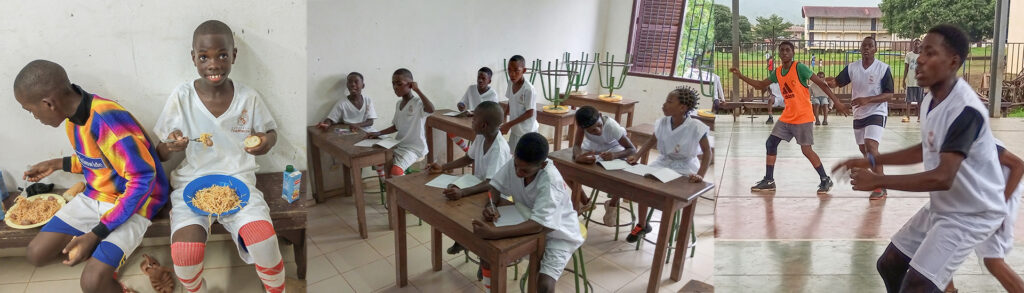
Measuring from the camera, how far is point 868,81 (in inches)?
93.9

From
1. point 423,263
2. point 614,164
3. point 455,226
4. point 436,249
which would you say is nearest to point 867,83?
point 614,164

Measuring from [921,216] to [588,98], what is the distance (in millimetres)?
4238

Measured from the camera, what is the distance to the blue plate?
2.10 meters

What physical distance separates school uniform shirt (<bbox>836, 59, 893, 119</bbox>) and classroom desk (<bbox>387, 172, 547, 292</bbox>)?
4.62 feet

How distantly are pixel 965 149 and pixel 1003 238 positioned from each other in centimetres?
49

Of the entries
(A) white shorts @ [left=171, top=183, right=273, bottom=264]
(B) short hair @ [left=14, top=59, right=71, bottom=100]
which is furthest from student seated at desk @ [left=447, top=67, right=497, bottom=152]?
(B) short hair @ [left=14, top=59, right=71, bottom=100]

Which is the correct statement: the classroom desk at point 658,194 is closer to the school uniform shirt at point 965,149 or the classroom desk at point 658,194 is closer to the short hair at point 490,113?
the short hair at point 490,113

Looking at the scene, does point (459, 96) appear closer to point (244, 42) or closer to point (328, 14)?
point (328, 14)

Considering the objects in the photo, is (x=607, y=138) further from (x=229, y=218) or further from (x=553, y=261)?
(x=229, y=218)

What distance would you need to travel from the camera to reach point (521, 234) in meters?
2.07

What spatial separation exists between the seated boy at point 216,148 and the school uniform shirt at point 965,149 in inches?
85.9

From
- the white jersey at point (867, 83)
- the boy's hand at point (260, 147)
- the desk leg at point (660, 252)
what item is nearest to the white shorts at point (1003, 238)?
the white jersey at point (867, 83)

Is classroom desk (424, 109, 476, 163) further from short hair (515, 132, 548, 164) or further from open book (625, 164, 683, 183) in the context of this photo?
short hair (515, 132, 548, 164)

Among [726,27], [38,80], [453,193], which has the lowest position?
[453,193]
